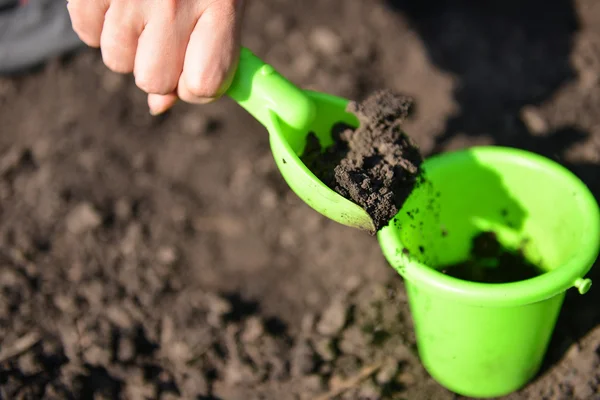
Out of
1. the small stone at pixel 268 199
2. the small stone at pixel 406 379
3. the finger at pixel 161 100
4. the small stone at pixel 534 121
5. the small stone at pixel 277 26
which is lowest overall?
the small stone at pixel 406 379

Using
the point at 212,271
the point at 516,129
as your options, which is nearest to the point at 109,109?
the point at 212,271

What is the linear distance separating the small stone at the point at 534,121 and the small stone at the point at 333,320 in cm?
83

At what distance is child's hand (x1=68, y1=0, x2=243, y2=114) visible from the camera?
124 centimetres

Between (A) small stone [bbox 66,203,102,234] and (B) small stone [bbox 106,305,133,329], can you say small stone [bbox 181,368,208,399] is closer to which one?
(B) small stone [bbox 106,305,133,329]

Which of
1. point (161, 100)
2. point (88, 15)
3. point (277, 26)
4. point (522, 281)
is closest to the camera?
point (522, 281)

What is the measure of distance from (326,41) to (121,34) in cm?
110

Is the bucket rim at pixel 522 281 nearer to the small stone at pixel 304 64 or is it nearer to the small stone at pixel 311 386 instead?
the small stone at pixel 311 386

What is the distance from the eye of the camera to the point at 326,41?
2.26 metres

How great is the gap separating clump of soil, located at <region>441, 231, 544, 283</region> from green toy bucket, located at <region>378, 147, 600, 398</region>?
2cm

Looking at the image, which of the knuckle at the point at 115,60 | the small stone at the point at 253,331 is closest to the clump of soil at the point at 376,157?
the knuckle at the point at 115,60

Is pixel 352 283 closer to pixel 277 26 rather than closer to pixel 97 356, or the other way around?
pixel 97 356

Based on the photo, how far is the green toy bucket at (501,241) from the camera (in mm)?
1242

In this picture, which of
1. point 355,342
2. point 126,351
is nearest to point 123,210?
point 126,351

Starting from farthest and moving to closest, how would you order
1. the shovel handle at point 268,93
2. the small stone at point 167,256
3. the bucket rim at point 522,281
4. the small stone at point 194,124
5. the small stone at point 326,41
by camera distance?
the small stone at point 326,41
the small stone at point 194,124
the small stone at point 167,256
the shovel handle at point 268,93
the bucket rim at point 522,281
